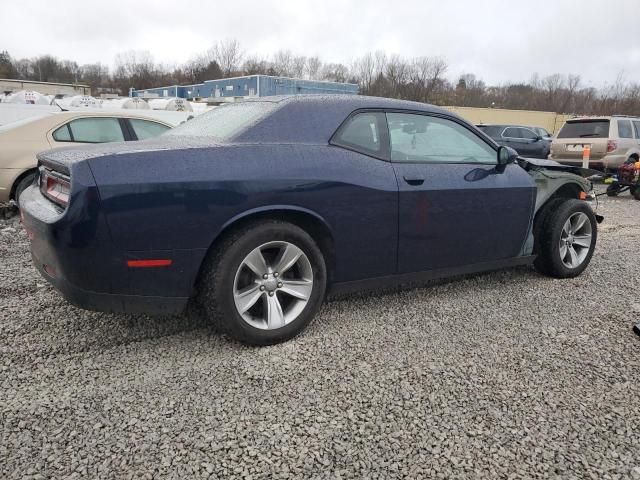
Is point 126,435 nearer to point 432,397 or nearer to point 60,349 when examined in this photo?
point 60,349

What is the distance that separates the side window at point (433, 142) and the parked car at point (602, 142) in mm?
9199

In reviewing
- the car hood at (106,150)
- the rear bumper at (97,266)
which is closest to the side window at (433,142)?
the car hood at (106,150)

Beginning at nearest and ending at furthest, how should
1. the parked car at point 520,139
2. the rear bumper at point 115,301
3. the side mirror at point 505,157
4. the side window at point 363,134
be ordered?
the rear bumper at point 115,301 < the side window at point 363,134 < the side mirror at point 505,157 < the parked car at point 520,139

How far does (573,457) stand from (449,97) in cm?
6285

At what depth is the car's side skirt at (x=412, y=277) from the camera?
10.3 feet

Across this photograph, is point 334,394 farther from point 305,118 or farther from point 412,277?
point 305,118

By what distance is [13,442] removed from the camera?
6.47 feet

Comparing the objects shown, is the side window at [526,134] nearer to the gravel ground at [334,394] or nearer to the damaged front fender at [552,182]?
the damaged front fender at [552,182]

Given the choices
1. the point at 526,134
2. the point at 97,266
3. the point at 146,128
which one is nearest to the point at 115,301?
the point at 97,266

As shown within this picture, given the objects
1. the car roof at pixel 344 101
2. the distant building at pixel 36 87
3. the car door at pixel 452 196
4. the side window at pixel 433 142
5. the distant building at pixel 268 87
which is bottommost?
the car door at pixel 452 196

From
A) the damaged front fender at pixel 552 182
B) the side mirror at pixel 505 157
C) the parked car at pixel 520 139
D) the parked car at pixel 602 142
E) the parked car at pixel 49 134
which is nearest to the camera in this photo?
the side mirror at pixel 505 157

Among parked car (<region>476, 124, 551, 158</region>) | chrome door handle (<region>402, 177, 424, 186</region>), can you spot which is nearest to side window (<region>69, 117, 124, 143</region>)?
chrome door handle (<region>402, 177, 424, 186</region>)

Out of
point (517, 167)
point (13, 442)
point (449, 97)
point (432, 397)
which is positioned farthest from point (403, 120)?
point (449, 97)

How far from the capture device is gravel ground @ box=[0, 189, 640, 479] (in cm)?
194
